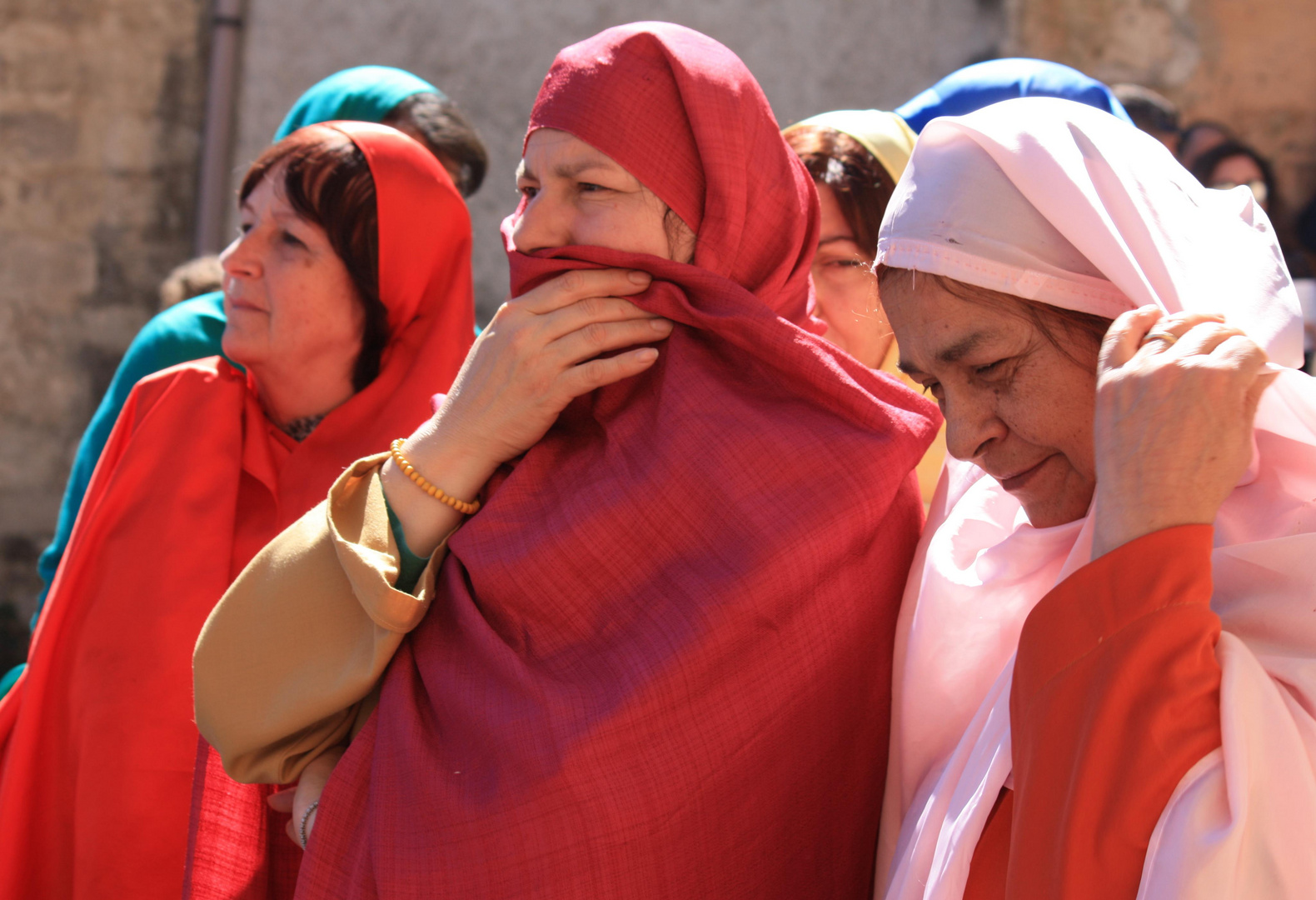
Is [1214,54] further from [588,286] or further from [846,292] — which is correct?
[588,286]

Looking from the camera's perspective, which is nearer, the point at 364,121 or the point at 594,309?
the point at 594,309

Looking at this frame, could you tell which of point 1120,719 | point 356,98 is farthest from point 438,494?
point 356,98

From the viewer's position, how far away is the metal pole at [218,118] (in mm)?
5312

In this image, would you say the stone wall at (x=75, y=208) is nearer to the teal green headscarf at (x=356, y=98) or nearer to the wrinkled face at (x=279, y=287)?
the teal green headscarf at (x=356, y=98)

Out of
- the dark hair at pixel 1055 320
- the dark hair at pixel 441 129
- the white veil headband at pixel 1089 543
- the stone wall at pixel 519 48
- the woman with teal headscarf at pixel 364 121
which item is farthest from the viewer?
the stone wall at pixel 519 48

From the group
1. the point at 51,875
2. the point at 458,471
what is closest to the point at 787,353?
the point at 458,471

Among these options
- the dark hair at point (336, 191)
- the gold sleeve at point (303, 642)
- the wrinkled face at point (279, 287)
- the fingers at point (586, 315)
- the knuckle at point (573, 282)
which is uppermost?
the knuckle at point (573, 282)

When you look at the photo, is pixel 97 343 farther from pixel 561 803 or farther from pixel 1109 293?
pixel 1109 293

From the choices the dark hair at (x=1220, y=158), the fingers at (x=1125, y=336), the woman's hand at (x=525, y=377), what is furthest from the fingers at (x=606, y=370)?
the dark hair at (x=1220, y=158)

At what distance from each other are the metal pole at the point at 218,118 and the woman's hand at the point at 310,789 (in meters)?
4.31

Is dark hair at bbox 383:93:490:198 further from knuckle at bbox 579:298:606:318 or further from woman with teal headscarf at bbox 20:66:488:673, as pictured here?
knuckle at bbox 579:298:606:318

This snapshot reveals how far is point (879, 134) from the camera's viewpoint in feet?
8.23

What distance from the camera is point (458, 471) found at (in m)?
1.70

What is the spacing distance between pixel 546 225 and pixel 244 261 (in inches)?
34.4
